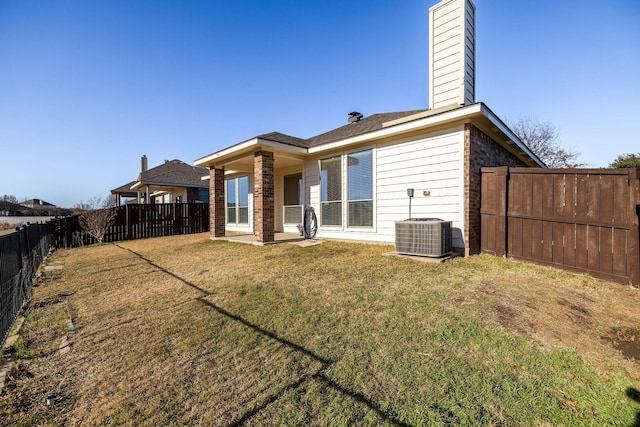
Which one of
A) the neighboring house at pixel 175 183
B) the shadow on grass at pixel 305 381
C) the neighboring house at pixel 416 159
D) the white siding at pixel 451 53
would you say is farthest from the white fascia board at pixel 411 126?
the neighboring house at pixel 175 183

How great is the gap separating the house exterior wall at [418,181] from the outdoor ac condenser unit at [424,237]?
2.17ft

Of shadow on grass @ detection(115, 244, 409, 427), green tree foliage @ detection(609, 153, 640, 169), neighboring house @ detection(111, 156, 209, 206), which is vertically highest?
green tree foliage @ detection(609, 153, 640, 169)

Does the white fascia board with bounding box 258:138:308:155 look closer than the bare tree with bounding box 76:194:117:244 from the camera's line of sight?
Yes

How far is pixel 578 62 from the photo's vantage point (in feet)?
29.9

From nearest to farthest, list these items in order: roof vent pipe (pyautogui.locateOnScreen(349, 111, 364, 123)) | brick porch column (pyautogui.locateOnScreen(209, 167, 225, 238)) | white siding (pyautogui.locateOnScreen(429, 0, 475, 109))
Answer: white siding (pyautogui.locateOnScreen(429, 0, 475, 109)), brick porch column (pyautogui.locateOnScreen(209, 167, 225, 238)), roof vent pipe (pyautogui.locateOnScreen(349, 111, 364, 123))

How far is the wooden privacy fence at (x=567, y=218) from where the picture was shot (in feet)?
14.1

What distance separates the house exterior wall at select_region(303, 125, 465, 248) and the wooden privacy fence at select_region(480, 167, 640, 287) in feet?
2.21

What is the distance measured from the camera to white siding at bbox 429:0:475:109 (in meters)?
6.29

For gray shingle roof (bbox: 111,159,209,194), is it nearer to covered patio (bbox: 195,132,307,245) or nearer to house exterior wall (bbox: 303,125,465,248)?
covered patio (bbox: 195,132,307,245)

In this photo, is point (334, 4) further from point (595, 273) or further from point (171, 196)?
point (171, 196)

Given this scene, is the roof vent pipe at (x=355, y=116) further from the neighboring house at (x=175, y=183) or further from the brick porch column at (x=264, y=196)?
the neighboring house at (x=175, y=183)

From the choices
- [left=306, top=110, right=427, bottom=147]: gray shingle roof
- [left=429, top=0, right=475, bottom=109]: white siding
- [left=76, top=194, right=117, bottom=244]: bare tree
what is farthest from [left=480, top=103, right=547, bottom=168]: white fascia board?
[left=76, top=194, right=117, bottom=244]: bare tree

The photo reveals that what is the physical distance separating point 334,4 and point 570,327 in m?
10.9

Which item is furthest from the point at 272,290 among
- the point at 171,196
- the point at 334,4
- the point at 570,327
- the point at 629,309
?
the point at 171,196
